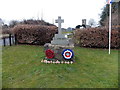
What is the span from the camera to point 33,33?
8555 mm

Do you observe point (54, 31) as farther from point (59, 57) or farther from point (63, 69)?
point (63, 69)

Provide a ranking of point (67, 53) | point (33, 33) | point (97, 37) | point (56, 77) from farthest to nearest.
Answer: point (33, 33) < point (97, 37) < point (67, 53) < point (56, 77)

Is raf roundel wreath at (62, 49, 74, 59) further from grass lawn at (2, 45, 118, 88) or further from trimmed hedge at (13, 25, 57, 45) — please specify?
trimmed hedge at (13, 25, 57, 45)

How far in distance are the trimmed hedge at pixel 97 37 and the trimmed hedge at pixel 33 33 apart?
1.99 metres

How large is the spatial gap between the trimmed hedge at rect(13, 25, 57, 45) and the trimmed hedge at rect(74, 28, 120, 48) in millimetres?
1988

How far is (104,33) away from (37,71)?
226 inches

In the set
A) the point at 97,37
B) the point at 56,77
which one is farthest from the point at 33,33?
the point at 56,77

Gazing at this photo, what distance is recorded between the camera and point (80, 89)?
9.45ft

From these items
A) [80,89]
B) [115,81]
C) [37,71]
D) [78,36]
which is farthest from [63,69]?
[78,36]

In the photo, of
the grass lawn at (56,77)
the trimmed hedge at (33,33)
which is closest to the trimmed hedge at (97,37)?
the trimmed hedge at (33,33)

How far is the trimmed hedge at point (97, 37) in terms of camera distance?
8.11m

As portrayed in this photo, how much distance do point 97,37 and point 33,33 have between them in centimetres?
426

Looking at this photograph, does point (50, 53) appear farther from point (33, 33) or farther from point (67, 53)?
point (33, 33)

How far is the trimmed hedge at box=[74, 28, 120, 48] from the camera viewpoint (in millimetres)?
8109
